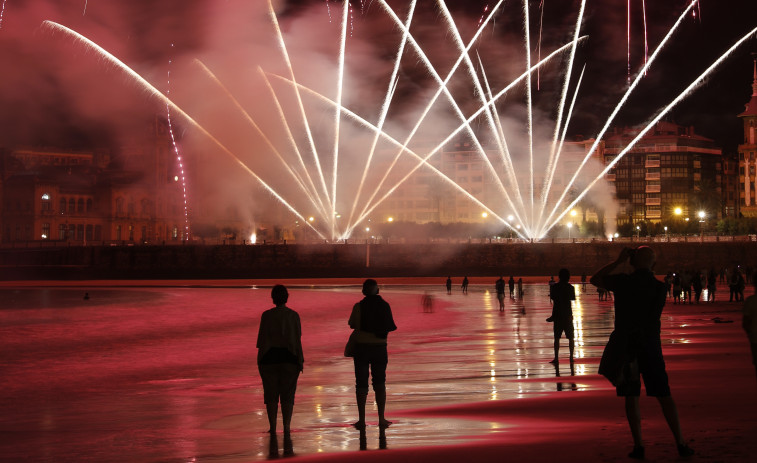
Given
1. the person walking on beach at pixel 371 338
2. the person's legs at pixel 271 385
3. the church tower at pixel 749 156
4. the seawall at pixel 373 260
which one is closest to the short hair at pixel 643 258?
the person walking on beach at pixel 371 338

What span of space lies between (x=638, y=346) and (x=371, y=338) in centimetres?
327

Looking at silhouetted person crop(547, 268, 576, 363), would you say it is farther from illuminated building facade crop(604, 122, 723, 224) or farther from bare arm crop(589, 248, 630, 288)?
illuminated building facade crop(604, 122, 723, 224)

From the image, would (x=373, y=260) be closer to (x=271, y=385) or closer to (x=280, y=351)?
(x=271, y=385)

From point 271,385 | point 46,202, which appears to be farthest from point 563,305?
point 46,202

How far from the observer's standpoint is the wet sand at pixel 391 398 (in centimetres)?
873

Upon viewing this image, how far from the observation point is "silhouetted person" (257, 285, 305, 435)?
9.16 metres

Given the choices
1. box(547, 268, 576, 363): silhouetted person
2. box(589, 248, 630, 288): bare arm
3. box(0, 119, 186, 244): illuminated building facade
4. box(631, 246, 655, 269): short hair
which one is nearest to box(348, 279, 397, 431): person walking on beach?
box(589, 248, 630, 288): bare arm

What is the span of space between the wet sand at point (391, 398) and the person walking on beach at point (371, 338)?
0.46 meters

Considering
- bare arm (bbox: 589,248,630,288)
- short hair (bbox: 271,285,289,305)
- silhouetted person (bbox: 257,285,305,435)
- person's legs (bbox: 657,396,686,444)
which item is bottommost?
person's legs (bbox: 657,396,686,444)

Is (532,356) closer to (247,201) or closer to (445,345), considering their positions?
(445,345)

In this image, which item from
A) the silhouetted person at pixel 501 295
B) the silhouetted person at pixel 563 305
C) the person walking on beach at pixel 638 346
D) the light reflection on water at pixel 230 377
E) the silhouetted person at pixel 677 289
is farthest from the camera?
the silhouetted person at pixel 677 289

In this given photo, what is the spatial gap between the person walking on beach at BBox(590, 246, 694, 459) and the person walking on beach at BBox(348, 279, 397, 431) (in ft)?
9.43

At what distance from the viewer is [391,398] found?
12195mm

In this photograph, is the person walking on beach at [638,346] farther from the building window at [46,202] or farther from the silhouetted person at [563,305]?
the building window at [46,202]
